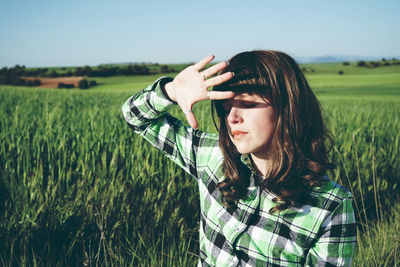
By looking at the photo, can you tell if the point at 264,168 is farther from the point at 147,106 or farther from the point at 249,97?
the point at 147,106

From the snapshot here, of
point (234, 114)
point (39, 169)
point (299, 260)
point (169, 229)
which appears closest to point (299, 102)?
point (234, 114)

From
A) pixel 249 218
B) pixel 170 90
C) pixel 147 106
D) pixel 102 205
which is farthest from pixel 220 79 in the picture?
pixel 102 205

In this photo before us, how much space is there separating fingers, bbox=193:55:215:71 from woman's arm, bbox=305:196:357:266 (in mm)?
666

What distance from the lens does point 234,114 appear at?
1056 millimetres

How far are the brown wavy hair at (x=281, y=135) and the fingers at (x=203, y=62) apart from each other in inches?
4.5

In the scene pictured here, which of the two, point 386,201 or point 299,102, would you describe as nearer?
point 299,102

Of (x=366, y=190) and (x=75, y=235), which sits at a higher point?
(x=75, y=235)

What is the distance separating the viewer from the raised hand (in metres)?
0.96

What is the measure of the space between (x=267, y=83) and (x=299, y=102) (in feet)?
0.52

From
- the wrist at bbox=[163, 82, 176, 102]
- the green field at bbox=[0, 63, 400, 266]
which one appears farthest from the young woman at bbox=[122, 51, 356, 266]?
the green field at bbox=[0, 63, 400, 266]

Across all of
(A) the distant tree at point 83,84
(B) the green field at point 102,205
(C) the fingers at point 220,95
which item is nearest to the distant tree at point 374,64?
(A) the distant tree at point 83,84

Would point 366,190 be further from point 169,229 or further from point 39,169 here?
point 39,169

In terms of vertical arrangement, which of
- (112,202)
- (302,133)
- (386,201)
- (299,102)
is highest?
(299,102)

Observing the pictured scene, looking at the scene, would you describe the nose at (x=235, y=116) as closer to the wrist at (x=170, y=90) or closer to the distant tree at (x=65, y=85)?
the wrist at (x=170, y=90)
